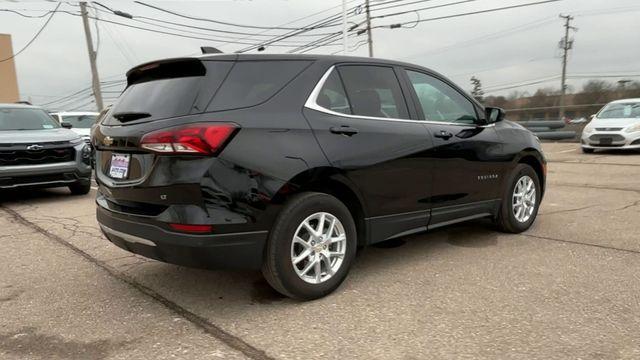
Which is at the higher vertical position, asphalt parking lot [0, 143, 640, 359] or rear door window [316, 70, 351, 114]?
rear door window [316, 70, 351, 114]

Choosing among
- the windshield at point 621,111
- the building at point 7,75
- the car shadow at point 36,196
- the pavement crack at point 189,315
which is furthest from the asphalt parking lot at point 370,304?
the building at point 7,75

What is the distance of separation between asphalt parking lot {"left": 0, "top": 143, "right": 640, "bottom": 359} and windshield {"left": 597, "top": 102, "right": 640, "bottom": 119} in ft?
35.3

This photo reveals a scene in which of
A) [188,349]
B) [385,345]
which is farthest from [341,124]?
[188,349]

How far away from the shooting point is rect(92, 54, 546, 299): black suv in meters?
3.34

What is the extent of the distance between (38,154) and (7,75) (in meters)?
45.5

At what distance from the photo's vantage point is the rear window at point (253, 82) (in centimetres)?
351

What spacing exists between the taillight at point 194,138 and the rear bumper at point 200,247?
1.69ft

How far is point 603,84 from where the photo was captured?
106 ft

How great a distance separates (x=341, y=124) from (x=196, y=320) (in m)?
1.68

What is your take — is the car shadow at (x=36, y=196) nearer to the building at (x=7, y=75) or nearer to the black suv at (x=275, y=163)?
the black suv at (x=275, y=163)

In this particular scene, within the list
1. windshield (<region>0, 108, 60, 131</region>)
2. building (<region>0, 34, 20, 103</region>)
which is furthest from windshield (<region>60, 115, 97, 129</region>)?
building (<region>0, 34, 20, 103</region>)

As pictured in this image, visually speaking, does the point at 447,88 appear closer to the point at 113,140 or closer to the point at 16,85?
the point at 113,140

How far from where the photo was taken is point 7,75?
46.9 meters

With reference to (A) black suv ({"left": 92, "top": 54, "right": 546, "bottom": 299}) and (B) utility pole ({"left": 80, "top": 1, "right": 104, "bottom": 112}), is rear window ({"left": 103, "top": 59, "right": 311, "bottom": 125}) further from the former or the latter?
(B) utility pole ({"left": 80, "top": 1, "right": 104, "bottom": 112})
